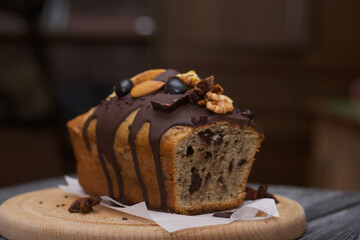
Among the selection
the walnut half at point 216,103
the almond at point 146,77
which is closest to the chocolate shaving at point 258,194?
the walnut half at point 216,103

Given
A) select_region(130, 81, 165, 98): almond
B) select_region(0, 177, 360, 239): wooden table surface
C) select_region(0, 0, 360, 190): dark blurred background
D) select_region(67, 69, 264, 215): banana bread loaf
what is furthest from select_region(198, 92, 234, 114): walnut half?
select_region(0, 0, 360, 190): dark blurred background

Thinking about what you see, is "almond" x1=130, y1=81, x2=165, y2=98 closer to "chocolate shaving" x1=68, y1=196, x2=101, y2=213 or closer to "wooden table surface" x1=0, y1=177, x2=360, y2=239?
"chocolate shaving" x1=68, y1=196, x2=101, y2=213

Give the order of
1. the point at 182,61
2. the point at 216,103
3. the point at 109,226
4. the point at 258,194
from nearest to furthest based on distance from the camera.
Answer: the point at 109,226
the point at 216,103
the point at 258,194
the point at 182,61

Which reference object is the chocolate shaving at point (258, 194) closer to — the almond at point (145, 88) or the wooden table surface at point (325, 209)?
the wooden table surface at point (325, 209)

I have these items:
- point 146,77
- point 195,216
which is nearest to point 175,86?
point 146,77

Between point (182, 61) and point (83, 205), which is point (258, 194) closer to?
point (83, 205)

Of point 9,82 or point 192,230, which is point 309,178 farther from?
point 192,230

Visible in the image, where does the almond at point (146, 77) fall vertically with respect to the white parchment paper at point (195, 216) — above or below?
above
